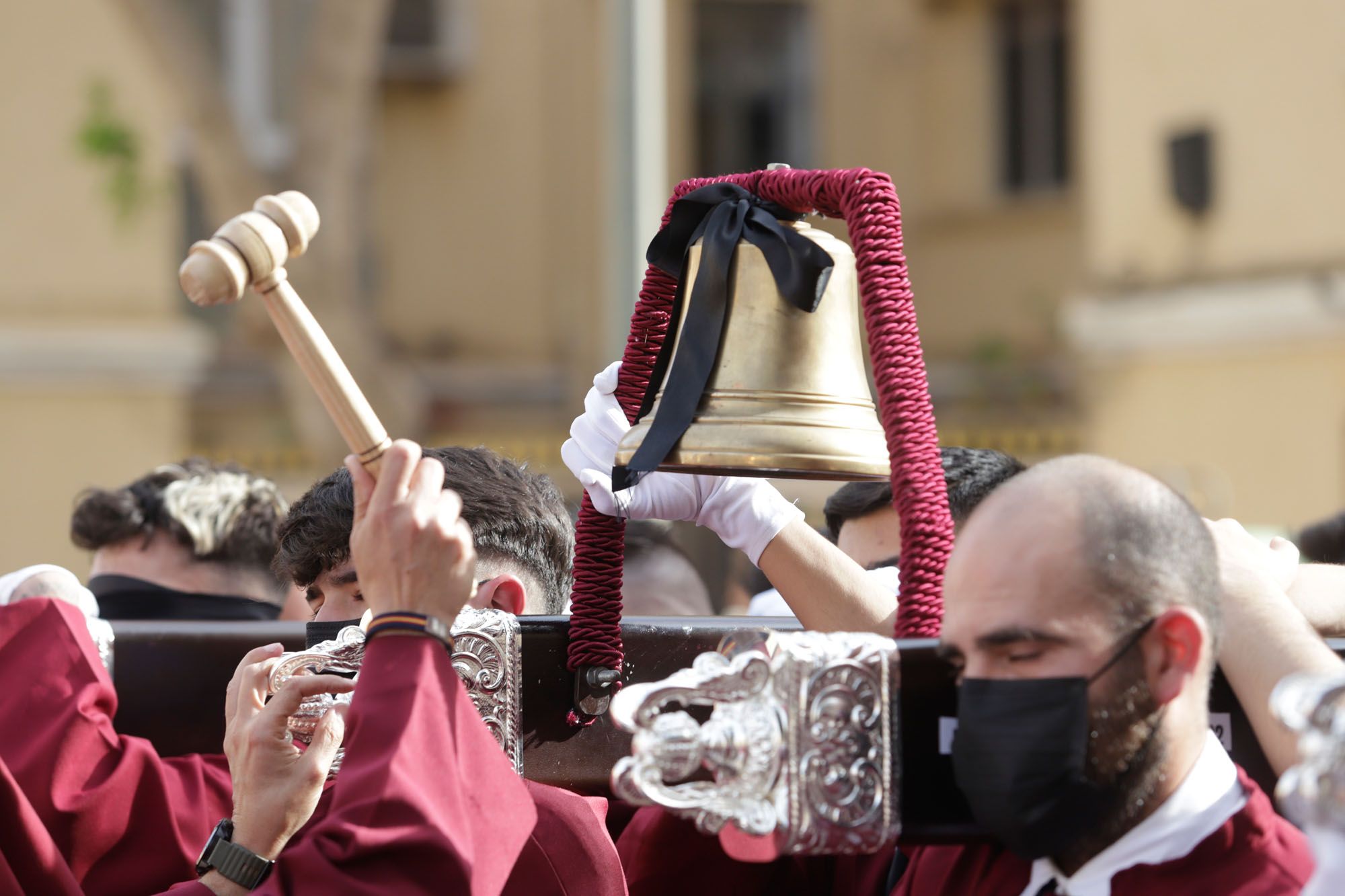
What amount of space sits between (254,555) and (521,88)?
9750 millimetres

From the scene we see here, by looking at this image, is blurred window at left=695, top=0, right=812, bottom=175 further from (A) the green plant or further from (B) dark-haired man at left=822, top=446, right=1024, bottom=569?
(B) dark-haired man at left=822, top=446, right=1024, bottom=569

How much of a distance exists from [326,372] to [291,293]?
0.35 feet

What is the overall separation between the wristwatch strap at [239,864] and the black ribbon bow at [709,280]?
0.71 meters

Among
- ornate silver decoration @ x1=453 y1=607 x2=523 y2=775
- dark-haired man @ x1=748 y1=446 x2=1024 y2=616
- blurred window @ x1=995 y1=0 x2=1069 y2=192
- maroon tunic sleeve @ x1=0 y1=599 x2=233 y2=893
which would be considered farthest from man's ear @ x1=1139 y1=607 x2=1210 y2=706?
blurred window @ x1=995 y1=0 x2=1069 y2=192

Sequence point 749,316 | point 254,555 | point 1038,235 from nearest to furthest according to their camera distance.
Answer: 1. point 749,316
2. point 254,555
3. point 1038,235

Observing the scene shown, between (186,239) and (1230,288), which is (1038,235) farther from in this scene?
(186,239)

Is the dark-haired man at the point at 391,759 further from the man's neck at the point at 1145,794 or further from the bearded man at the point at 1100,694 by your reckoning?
the man's neck at the point at 1145,794

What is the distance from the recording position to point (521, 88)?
13.7 m

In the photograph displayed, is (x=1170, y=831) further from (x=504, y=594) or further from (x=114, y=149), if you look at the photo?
(x=114, y=149)

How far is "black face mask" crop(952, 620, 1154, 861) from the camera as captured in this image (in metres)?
2.22

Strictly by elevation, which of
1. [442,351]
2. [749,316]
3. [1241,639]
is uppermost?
[749,316]

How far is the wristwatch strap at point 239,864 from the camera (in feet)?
8.80

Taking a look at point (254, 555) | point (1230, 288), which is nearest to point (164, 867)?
point (254, 555)

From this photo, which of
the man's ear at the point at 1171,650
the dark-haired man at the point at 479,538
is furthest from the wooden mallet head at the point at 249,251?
the man's ear at the point at 1171,650
